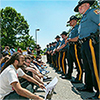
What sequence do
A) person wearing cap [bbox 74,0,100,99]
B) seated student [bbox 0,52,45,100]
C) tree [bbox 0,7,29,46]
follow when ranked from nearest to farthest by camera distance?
seated student [bbox 0,52,45,100], person wearing cap [bbox 74,0,100,99], tree [bbox 0,7,29,46]

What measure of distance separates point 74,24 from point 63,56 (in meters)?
1.96

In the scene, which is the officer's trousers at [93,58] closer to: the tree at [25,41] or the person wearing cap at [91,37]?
the person wearing cap at [91,37]

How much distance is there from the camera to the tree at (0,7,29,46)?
90.2 ft

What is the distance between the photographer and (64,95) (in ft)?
10.9

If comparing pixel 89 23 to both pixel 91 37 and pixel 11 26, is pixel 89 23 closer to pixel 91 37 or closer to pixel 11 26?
pixel 91 37

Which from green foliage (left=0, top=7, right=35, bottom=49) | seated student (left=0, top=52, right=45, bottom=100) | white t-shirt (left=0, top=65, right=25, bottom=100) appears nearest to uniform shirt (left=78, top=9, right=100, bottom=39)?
seated student (left=0, top=52, right=45, bottom=100)

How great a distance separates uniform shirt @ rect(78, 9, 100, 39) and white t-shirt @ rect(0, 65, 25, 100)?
166cm

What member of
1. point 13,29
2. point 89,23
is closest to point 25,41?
point 13,29

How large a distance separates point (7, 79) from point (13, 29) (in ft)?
92.4

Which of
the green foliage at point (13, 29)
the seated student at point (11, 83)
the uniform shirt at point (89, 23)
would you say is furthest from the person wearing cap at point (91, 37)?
the green foliage at point (13, 29)

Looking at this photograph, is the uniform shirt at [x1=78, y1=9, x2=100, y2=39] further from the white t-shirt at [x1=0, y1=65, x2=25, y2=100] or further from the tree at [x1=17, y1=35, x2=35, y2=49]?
the tree at [x1=17, y1=35, x2=35, y2=49]

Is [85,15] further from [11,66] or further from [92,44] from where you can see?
[11,66]

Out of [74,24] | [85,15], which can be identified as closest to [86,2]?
[85,15]

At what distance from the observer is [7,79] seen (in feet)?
7.26
